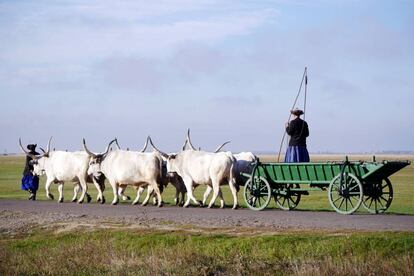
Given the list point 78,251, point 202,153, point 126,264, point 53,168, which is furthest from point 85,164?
point 126,264

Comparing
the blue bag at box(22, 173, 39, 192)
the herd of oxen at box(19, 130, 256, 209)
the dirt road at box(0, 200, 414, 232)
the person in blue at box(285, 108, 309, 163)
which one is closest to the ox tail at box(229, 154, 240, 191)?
the herd of oxen at box(19, 130, 256, 209)

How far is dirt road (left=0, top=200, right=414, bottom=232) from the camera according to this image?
18.4 meters

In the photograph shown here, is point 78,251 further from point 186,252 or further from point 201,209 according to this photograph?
point 201,209

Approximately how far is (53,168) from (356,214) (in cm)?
→ 1226

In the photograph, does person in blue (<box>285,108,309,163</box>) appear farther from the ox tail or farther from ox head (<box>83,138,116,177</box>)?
ox head (<box>83,138,116,177</box>)

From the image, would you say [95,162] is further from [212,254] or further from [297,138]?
[212,254]

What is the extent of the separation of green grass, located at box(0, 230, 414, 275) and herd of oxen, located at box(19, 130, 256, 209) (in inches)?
240

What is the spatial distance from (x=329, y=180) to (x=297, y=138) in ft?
6.36

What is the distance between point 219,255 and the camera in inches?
643

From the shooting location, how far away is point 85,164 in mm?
27141

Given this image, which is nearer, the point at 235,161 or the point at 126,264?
the point at 126,264

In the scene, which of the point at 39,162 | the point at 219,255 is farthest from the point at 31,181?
the point at 219,255

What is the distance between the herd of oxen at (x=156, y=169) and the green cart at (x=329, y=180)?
45.5 inches

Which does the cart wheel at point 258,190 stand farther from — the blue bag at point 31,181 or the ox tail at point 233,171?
the blue bag at point 31,181
